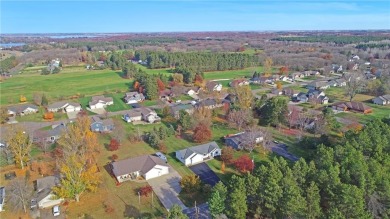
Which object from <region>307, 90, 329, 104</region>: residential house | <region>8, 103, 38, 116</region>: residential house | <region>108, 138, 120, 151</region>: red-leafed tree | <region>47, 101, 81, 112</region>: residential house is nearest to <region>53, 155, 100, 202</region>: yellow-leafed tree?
<region>108, 138, 120, 151</region>: red-leafed tree

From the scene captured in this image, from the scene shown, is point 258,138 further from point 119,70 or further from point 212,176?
point 119,70

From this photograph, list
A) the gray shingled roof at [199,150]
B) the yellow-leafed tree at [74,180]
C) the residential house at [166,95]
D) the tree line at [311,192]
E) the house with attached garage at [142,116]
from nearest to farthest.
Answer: the tree line at [311,192]
the yellow-leafed tree at [74,180]
the gray shingled roof at [199,150]
the house with attached garage at [142,116]
the residential house at [166,95]

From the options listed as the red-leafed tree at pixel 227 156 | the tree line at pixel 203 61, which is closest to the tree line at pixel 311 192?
the red-leafed tree at pixel 227 156

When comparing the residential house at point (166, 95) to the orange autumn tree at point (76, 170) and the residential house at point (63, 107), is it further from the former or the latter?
the orange autumn tree at point (76, 170)

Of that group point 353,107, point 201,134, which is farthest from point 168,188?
point 353,107

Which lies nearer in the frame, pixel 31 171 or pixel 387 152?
pixel 387 152

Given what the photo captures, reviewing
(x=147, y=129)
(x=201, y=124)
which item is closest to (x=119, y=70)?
(x=147, y=129)
